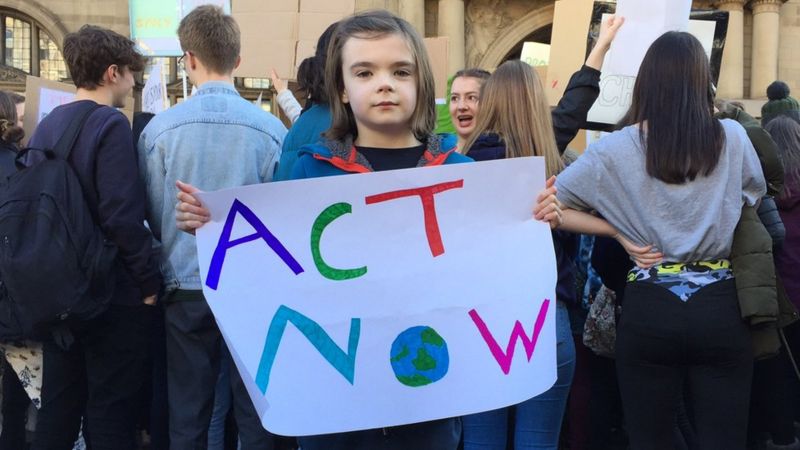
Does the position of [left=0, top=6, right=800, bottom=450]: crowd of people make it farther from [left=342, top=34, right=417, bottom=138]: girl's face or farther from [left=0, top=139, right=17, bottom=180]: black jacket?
[left=0, top=139, right=17, bottom=180]: black jacket

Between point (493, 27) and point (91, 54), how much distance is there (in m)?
14.9

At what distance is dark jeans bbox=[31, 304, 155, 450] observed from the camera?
2861mm

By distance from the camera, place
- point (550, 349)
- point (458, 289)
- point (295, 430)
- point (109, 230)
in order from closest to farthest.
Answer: point (295, 430) < point (458, 289) < point (550, 349) < point (109, 230)

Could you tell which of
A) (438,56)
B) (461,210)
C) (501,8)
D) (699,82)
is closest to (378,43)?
(461,210)

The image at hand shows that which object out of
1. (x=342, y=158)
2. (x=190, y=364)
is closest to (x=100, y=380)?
(x=190, y=364)

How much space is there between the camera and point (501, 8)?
667 inches

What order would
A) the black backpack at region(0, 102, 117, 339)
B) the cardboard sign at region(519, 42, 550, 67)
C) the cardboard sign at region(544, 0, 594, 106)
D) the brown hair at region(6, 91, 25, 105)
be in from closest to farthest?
the black backpack at region(0, 102, 117, 339) → the brown hair at region(6, 91, 25, 105) → the cardboard sign at region(544, 0, 594, 106) → the cardboard sign at region(519, 42, 550, 67)

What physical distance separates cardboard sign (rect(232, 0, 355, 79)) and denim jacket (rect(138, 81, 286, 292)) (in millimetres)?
2639

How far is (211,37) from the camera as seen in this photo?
2930mm

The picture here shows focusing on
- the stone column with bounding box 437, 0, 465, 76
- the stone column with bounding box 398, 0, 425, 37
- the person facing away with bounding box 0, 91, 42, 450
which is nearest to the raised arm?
the person facing away with bounding box 0, 91, 42, 450

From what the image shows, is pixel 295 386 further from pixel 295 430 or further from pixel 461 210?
pixel 461 210

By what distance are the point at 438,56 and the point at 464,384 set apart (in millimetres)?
3800

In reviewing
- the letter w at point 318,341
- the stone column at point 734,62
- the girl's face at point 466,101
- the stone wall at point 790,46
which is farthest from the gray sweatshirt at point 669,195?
the stone wall at point 790,46

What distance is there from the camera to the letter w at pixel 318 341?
1.84 metres
